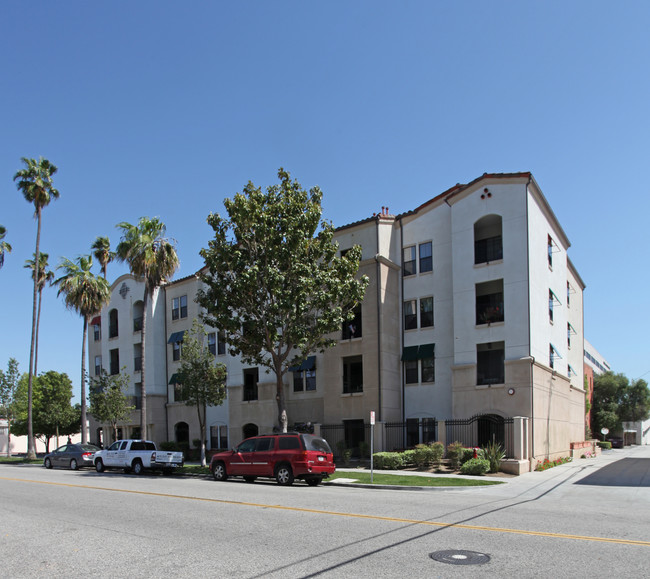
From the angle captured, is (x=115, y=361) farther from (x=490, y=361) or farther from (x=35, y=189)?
(x=490, y=361)

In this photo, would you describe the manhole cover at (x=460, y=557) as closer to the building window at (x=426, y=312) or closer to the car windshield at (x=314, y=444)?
the car windshield at (x=314, y=444)

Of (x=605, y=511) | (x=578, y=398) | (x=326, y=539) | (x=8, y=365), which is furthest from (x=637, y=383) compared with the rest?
(x=8, y=365)

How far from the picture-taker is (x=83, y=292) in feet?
130

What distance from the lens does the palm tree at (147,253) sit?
3209 centimetres

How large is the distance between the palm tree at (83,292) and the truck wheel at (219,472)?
19.6 meters

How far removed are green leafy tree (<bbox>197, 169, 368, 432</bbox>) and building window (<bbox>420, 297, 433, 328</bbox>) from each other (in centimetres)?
666

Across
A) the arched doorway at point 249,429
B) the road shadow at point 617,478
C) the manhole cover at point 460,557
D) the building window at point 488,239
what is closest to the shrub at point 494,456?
the road shadow at point 617,478

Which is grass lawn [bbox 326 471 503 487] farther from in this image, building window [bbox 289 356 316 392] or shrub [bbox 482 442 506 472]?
building window [bbox 289 356 316 392]

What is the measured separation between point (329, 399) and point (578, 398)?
1900 cm

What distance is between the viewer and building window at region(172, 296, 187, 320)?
40062 mm

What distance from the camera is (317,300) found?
23.3 metres

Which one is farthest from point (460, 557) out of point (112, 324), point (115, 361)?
point (112, 324)

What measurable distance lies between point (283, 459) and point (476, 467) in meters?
7.53

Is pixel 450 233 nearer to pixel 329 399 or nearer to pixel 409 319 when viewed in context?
pixel 409 319
